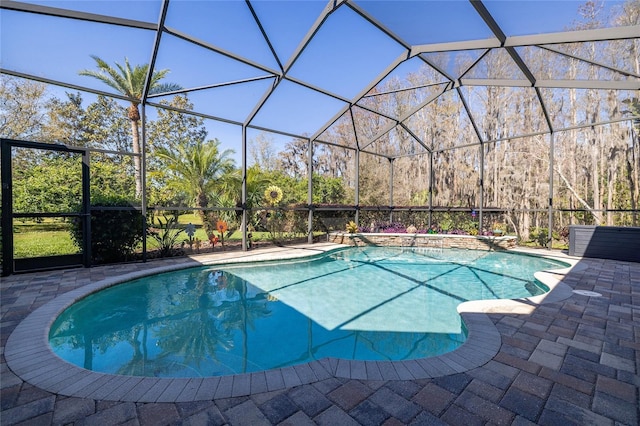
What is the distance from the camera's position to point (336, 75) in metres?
8.10

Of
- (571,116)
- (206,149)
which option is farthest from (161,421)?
(571,116)

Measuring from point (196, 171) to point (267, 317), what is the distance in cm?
906

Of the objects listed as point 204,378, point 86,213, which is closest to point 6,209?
point 86,213

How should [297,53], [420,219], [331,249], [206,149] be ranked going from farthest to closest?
[420,219] → [206,149] → [331,249] → [297,53]

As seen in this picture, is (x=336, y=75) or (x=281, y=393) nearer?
(x=281, y=393)

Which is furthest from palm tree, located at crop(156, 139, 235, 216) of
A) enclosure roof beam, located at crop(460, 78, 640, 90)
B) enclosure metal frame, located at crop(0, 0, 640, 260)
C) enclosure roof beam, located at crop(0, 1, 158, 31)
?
enclosure roof beam, located at crop(460, 78, 640, 90)

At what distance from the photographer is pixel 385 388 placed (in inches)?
86.2

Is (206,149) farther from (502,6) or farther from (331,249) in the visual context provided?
(502,6)

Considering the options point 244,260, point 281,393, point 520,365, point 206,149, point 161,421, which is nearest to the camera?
point 161,421

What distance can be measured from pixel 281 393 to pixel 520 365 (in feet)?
6.74

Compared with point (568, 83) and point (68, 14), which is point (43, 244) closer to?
point (68, 14)

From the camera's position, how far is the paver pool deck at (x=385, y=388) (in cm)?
190

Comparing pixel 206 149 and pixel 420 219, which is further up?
pixel 206 149

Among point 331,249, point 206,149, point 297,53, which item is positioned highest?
point 297,53
